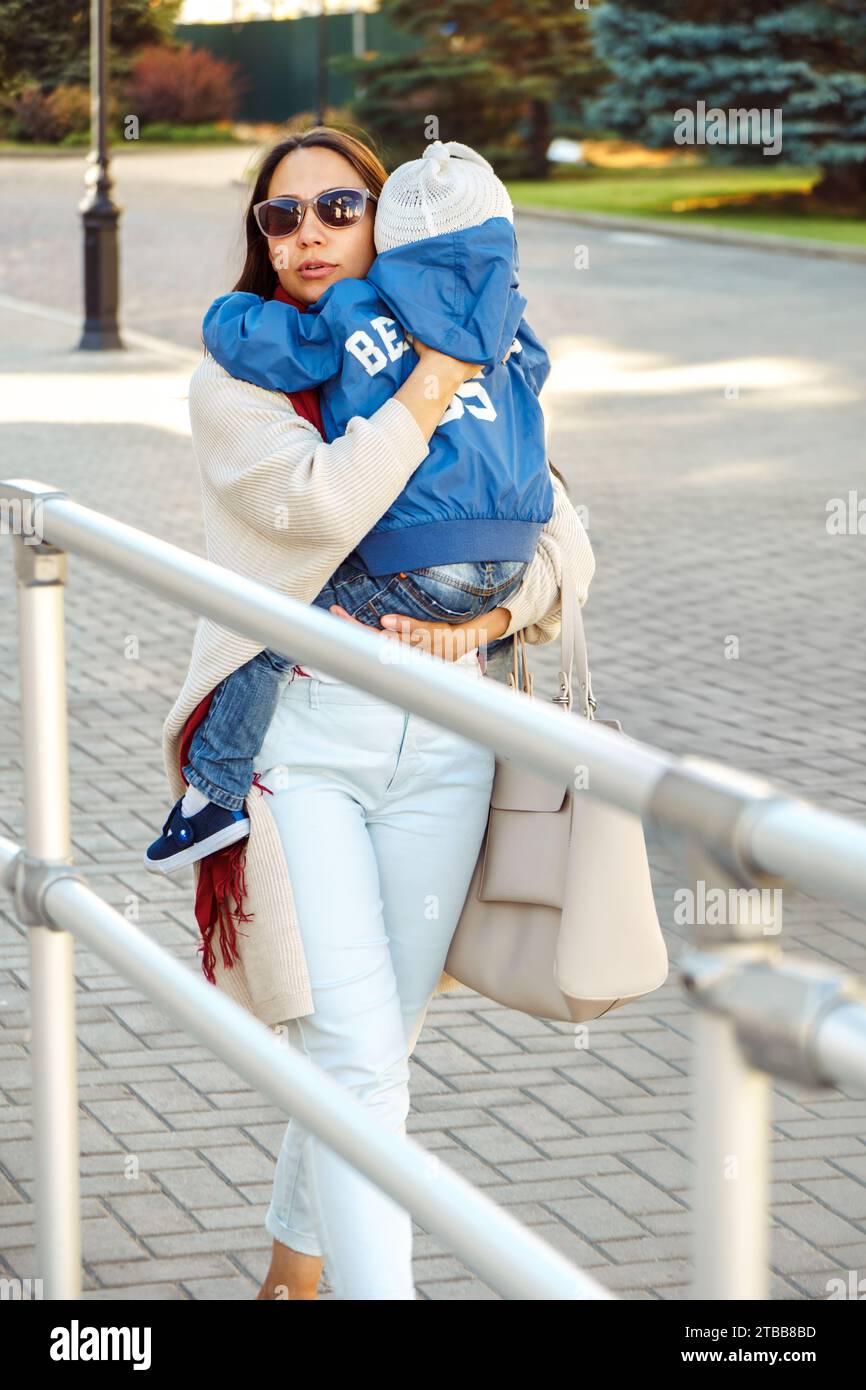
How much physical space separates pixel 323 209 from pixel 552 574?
62 centimetres

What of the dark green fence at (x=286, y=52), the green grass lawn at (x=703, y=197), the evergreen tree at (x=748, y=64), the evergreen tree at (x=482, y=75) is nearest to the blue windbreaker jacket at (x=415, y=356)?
the dark green fence at (x=286, y=52)

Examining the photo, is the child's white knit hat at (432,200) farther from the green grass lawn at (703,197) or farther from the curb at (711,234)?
the green grass lawn at (703,197)

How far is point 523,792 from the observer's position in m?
2.80

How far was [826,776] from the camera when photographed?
6.09 meters

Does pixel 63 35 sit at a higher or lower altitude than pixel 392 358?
higher

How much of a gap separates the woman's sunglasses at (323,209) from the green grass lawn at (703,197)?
2459cm

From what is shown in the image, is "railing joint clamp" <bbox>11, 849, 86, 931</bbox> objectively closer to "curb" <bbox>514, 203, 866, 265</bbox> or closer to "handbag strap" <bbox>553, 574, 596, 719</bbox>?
"handbag strap" <bbox>553, 574, 596, 719</bbox>

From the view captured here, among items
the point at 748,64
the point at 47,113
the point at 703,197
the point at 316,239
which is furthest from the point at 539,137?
the point at 316,239

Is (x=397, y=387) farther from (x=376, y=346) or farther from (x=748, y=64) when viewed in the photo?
(x=748, y=64)

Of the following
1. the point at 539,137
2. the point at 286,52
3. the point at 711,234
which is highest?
the point at 286,52

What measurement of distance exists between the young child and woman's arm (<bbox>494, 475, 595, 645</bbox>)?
0.10 m

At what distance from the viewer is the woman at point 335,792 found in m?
2.66

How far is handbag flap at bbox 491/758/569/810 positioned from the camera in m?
2.79
